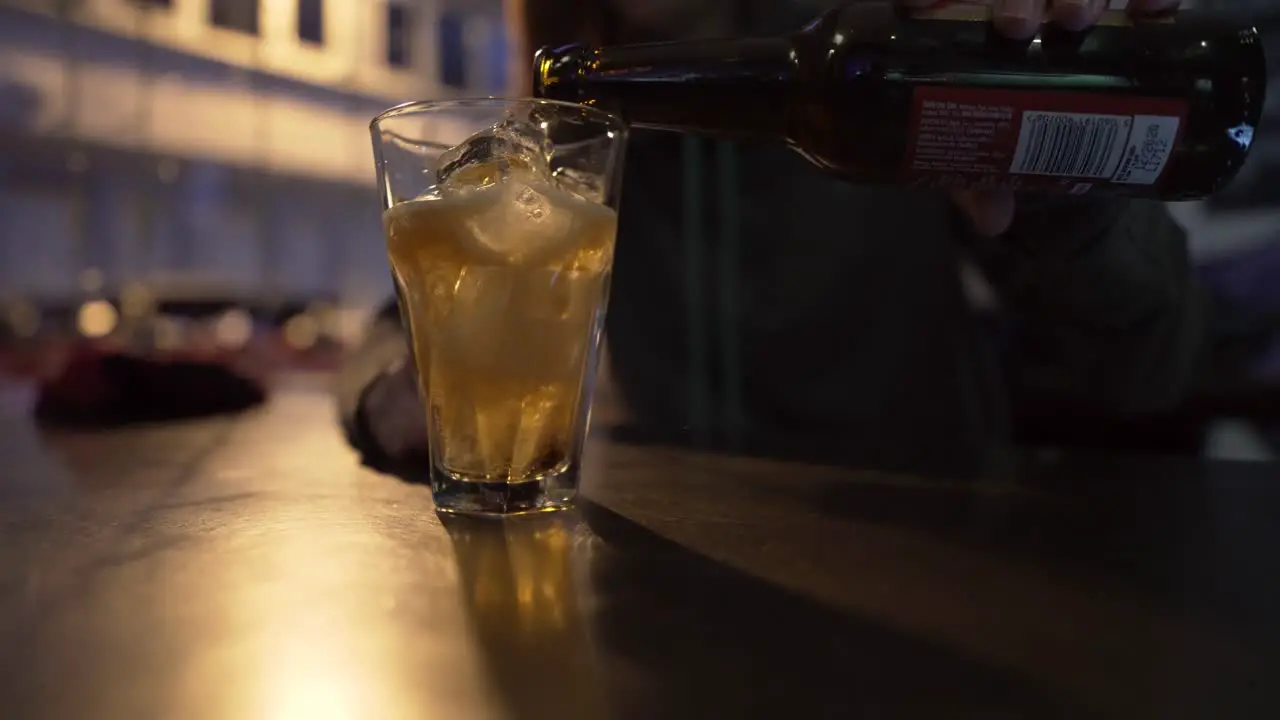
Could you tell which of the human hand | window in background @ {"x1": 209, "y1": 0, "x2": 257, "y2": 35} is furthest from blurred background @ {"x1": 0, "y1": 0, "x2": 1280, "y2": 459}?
the human hand

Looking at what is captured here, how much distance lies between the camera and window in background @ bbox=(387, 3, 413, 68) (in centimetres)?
275

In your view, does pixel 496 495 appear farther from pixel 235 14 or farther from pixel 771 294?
pixel 235 14

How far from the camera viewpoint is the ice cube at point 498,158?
0.47 metres

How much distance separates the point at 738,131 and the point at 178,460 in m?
0.45

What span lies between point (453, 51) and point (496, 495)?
275 cm

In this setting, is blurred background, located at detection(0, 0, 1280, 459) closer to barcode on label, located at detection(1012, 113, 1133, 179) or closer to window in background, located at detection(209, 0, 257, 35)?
window in background, located at detection(209, 0, 257, 35)

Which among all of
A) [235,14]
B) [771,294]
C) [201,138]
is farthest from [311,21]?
[771,294]

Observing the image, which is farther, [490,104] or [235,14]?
[235,14]

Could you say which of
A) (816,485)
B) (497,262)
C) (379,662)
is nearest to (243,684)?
(379,662)

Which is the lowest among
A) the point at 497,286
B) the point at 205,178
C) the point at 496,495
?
→ the point at 496,495

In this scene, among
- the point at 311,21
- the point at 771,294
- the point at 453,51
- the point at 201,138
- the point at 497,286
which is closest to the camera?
the point at 497,286

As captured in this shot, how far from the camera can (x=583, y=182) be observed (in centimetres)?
51

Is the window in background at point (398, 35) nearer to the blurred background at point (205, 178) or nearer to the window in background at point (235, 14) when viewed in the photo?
the blurred background at point (205, 178)

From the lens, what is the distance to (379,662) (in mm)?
270
